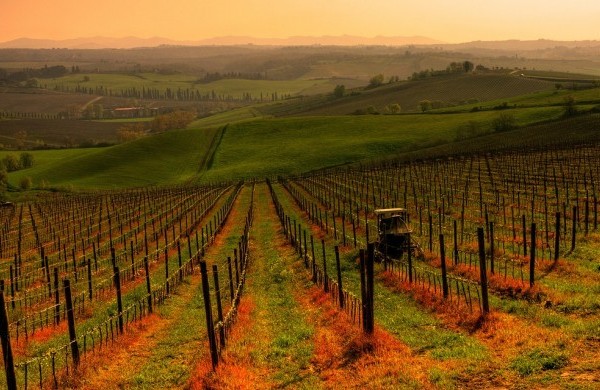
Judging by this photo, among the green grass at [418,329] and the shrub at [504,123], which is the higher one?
the green grass at [418,329]

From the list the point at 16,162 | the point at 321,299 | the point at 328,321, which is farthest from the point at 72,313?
the point at 16,162

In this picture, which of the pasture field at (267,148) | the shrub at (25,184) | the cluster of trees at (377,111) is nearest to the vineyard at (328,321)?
the pasture field at (267,148)

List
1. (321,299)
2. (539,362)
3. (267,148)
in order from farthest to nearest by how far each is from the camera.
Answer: (267,148)
(321,299)
(539,362)

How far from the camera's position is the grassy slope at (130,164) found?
12169 centimetres

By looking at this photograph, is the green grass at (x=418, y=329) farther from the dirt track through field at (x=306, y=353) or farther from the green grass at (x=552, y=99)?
the green grass at (x=552, y=99)

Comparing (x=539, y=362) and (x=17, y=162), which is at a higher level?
(x=539, y=362)

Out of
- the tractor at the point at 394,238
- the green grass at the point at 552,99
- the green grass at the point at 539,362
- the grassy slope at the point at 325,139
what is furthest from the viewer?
the green grass at the point at 552,99

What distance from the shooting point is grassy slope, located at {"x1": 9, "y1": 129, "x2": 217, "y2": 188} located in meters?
122

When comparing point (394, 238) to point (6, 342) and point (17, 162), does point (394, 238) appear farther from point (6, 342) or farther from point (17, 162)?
point (17, 162)

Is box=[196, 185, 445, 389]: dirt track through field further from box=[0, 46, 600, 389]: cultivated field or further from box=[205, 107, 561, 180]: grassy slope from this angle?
box=[205, 107, 561, 180]: grassy slope

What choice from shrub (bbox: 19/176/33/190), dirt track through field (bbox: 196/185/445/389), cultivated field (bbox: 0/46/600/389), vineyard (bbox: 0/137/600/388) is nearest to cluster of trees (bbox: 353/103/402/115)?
shrub (bbox: 19/176/33/190)

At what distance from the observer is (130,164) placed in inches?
5241

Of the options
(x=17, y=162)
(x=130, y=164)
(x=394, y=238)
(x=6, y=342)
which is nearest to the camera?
(x=6, y=342)

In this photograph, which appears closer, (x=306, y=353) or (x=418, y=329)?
(x=306, y=353)
